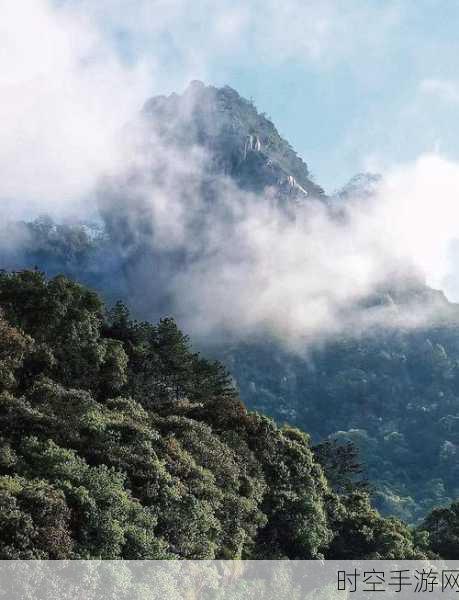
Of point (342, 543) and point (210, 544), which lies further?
point (342, 543)

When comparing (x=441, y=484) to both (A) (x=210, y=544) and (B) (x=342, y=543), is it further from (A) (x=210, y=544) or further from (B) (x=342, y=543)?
(A) (x=210, y=544)

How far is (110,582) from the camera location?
1939 centimetres

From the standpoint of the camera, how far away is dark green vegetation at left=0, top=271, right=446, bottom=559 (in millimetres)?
20453

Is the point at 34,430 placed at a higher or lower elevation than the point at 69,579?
higher

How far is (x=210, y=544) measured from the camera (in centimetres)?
2572

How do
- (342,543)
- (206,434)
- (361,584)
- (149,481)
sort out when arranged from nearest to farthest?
(149,481), (206,434), (361,584), (342,543)

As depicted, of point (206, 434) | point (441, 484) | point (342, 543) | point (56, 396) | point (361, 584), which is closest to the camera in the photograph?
point (56, 396)

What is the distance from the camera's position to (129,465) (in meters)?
24.8

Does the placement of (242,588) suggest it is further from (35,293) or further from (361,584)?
(35,293)

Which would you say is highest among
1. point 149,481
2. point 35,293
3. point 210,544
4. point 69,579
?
point 35,293

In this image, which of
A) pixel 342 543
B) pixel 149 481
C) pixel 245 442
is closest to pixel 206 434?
pixel 245 442

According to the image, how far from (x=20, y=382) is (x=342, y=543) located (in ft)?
75.0

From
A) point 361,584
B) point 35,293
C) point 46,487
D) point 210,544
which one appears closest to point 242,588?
point 210,544

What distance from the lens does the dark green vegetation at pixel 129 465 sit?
20.5 meters
